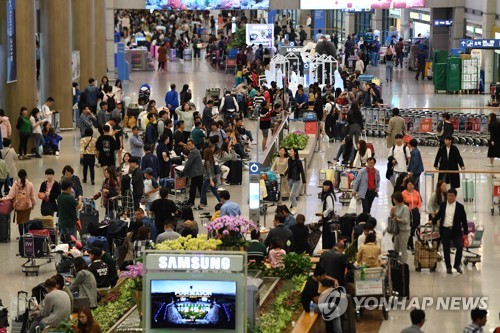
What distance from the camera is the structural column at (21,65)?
102 feet

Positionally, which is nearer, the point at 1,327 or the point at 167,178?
the point at 1,327

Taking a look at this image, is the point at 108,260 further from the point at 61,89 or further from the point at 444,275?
the point at 61,89

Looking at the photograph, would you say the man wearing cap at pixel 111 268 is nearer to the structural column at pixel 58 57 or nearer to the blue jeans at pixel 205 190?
the blue jeans at pixel 205 190

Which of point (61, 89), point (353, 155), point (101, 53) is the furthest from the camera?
point (101, 53)

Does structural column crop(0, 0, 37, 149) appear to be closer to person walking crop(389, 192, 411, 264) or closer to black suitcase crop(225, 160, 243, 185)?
black suitcase crop(225, 160, 243, 185)

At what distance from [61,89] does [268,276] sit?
65.5 ft

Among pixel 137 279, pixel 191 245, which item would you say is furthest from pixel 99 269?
pixel 191 245

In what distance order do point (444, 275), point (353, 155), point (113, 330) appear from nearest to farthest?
point (113, 330)
point (444, 275)
point (353, 155)

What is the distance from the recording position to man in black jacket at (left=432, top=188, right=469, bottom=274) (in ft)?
64.4

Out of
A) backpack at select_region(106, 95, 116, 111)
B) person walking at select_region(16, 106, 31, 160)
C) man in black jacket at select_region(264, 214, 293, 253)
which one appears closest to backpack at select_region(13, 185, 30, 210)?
man in black jacket at select_region(264, 214, 293, 253)

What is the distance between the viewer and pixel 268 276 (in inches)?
688

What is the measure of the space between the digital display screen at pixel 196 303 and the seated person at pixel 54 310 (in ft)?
7.98

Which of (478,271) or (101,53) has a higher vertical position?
(101,53)

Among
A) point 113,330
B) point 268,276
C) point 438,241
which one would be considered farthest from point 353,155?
point 113,330
